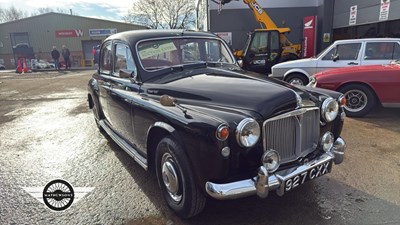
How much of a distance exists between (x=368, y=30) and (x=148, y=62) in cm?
1267

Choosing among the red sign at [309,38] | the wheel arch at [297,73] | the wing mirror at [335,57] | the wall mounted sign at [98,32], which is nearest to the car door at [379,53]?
the wing mirror at [335,57]

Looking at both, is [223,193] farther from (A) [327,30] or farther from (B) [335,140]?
(A) [327,30]

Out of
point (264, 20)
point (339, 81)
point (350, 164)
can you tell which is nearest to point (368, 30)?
point (264, 20)

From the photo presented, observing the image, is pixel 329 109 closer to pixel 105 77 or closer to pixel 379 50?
pixel 105 77

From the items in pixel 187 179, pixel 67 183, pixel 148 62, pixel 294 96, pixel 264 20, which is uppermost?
pixel 264 20

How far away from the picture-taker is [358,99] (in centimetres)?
619

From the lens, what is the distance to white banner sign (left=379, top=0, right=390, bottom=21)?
37.1 ft

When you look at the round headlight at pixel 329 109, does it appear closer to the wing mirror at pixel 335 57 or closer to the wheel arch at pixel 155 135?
the wheel arch at pixel 155 135

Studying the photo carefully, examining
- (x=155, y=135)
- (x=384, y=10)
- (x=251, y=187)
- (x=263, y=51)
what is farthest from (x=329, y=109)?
(x=384, y=10)

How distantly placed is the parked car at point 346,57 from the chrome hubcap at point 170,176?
6501 millimetres

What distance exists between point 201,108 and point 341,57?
6.60 m

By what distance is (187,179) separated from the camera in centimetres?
259

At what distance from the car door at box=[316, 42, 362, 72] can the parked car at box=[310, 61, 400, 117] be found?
4.50ft

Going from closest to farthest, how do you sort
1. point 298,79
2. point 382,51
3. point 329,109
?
point 329,109 < point 382,51 < point 298,79
